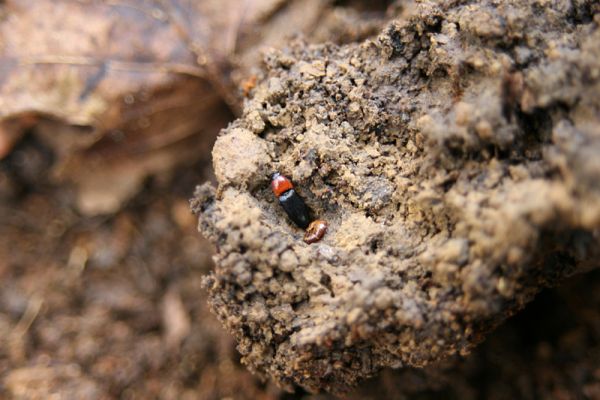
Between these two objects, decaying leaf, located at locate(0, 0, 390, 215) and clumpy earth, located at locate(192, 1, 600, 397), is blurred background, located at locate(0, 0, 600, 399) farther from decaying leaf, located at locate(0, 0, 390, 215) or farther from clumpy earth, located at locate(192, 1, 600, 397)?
clumpy earth, located at locate(192, 1, 600, 397)

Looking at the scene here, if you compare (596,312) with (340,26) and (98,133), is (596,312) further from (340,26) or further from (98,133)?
(98,133)

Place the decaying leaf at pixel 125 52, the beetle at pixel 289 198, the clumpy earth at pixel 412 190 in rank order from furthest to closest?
the decaying leaf at pixel 125 52 → the beetle at pixel 289 198 → the clumpy earth at pixel 412 190

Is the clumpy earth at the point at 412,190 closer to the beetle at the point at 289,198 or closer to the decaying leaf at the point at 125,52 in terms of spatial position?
the beetle at the point at 289,198

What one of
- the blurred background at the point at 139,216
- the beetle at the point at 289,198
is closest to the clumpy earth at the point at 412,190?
the beetle at the point at 289,198

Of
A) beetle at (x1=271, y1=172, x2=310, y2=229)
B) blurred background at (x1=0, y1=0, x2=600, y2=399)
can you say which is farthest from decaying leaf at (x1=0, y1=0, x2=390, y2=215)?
beetle at (x1=271, y1=172, x2=310, y2=229)

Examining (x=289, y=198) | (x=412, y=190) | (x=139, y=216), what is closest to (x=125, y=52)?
(x=139, y=216)

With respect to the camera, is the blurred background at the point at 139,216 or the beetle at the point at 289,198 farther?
the blurred background at the point at 139,216

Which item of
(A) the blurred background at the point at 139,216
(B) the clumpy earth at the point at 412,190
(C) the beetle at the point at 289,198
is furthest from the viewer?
(A) the blurred background at the point at 139,216
